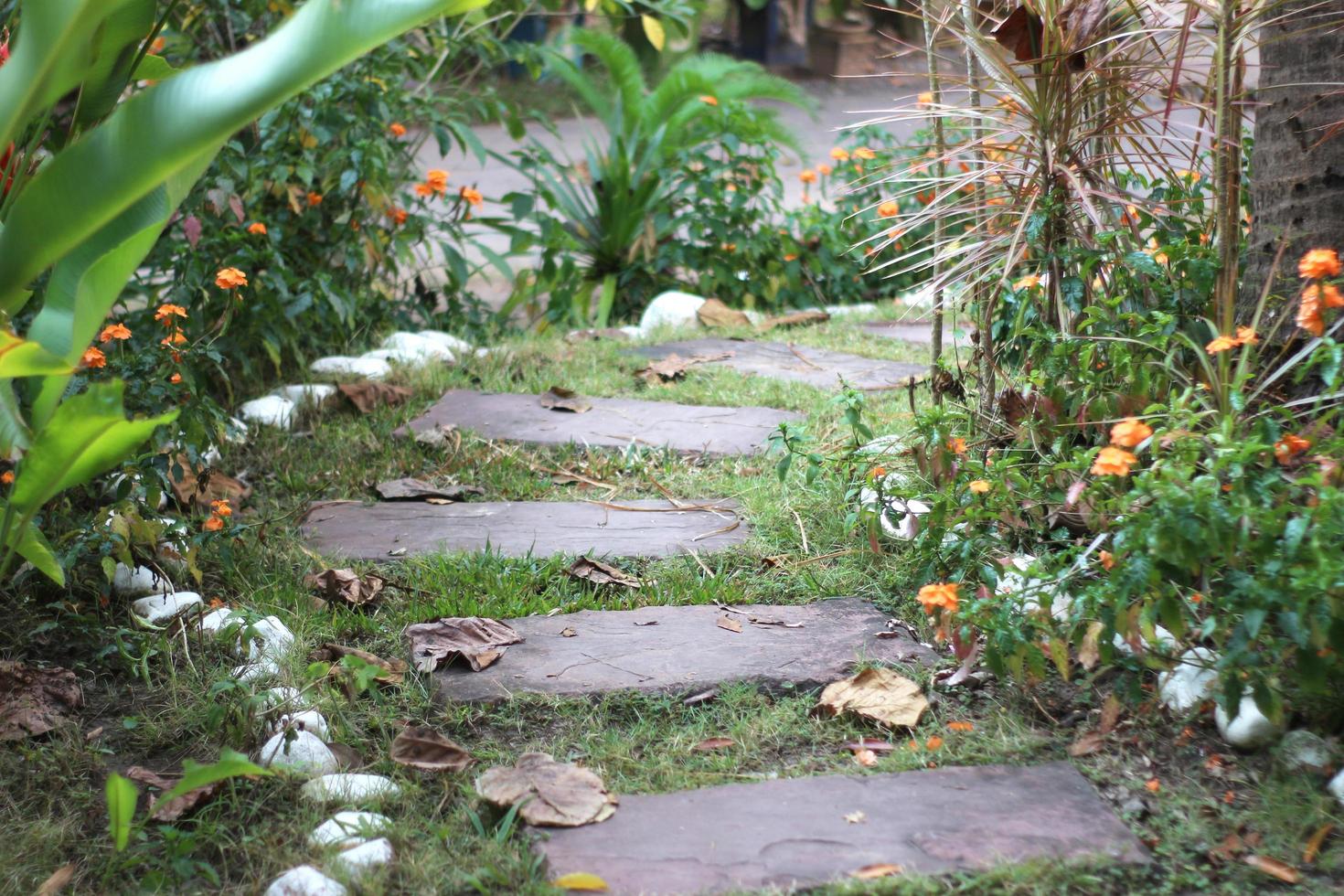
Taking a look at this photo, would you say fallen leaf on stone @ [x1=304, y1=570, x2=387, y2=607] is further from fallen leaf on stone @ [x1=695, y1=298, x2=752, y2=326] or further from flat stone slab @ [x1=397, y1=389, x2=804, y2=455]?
fallen leaf on stone @ [x1=695, y1=298, x2=752, y2=326]

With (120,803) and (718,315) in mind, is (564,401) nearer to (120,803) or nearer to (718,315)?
(718,315)

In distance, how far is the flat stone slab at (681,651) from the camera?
6.63 ft

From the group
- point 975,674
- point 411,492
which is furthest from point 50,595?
point 975,674

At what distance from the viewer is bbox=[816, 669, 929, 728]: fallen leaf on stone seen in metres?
1.90

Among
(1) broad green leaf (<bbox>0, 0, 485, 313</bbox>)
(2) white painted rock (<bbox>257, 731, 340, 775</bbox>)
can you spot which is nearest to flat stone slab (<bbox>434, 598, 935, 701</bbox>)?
(2) white painted rock (<bbox>257, 731, 340, 775</bbox>)

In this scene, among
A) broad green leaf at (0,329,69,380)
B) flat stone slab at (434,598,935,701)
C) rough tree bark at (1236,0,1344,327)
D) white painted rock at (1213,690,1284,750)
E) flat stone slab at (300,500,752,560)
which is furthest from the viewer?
flat stone slab at (300,500,752,560)

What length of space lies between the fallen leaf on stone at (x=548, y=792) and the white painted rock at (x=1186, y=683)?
86cm

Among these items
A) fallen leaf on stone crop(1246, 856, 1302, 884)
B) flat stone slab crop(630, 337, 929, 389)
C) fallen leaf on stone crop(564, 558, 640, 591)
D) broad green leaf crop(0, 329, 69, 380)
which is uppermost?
broad green leaf crop(0, 329, 69, 380)

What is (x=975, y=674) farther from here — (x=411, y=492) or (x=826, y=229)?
(x=826, y=229)

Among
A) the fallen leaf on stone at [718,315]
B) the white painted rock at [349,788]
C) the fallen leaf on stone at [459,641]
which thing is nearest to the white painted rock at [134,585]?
the fallen leaf on stone at [459,641]

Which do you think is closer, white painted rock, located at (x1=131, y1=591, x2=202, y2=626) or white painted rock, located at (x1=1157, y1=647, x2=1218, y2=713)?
white painted rock, located at (x1=1157, y1=647, x2=1218, y2=713)

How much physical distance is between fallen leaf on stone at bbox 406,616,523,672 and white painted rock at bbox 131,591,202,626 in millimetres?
418

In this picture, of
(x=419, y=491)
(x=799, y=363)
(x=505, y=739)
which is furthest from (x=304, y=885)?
(x=799, y=363)

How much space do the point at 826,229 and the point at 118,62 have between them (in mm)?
3324
